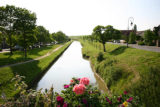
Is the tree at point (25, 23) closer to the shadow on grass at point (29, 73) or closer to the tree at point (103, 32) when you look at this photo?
the shadow on grass at point (29, 73)

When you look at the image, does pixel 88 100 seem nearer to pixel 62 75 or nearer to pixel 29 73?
pixel 29 73

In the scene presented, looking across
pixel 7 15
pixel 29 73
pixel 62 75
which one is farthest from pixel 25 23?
pixel 62 75

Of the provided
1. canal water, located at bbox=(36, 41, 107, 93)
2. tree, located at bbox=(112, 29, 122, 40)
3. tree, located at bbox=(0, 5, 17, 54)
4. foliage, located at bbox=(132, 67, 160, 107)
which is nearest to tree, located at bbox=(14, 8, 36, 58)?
tree, located at bbox=(0, 5, 17, 54)

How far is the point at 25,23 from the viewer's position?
22.7 m

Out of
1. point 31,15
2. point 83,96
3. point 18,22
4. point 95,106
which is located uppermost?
point 31,15

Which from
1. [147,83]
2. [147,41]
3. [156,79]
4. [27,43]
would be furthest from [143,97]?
[147,41]

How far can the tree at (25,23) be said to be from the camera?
74.0 ft

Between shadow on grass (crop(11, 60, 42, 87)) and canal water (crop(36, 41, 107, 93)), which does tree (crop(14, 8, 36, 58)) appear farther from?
canal water (crop(36, 41, 107, 93))

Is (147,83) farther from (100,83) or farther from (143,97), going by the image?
(100,83)

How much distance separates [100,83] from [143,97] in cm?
694

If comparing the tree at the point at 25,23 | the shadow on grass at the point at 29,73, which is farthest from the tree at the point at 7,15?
the shadow on grass at the point at 29,73

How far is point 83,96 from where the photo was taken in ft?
13.7

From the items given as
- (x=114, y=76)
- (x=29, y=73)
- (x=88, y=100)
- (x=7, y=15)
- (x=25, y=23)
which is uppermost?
(x=7, y=15)

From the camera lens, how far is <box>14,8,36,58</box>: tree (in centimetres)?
2256
